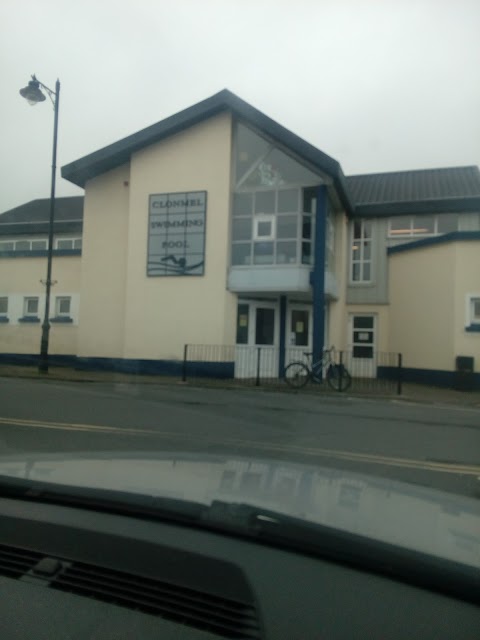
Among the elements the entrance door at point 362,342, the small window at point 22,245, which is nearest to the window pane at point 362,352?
the entrance door at point 362,342

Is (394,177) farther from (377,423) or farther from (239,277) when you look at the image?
(377,423)

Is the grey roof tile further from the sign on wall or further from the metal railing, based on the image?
the sign on wall

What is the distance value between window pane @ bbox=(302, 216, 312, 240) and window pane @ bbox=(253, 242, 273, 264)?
1.12 meters

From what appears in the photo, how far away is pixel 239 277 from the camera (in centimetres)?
1764

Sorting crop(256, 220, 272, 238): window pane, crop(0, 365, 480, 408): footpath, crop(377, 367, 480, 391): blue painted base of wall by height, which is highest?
crop(256, 220, 272, 238): window pane

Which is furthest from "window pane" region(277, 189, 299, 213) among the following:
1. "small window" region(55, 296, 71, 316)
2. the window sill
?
"small window" region(55, 296, 71, 316)

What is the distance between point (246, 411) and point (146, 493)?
8.30 meters

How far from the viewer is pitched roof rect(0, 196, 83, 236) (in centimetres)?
2591

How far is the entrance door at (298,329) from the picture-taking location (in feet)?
61.3

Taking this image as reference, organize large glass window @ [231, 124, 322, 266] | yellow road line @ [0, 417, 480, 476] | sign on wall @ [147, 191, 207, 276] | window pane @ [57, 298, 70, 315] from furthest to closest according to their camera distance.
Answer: window pane @ [57, 298, 70, 315]
sign on wall @ [147, 191, 207, 276]
large glass window @ [231, 124, 322, 266]
yellow road line @ [0, 417, 480, 476]

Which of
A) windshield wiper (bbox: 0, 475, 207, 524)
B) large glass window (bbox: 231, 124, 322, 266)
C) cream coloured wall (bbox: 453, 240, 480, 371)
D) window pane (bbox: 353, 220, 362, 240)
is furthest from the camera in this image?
window pane (bbox: 353, 220, 362, 240)

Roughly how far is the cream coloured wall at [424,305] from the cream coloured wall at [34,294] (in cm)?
1230

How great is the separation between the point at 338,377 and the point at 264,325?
414cm

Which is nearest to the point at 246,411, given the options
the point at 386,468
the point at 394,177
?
the point at 386,468
